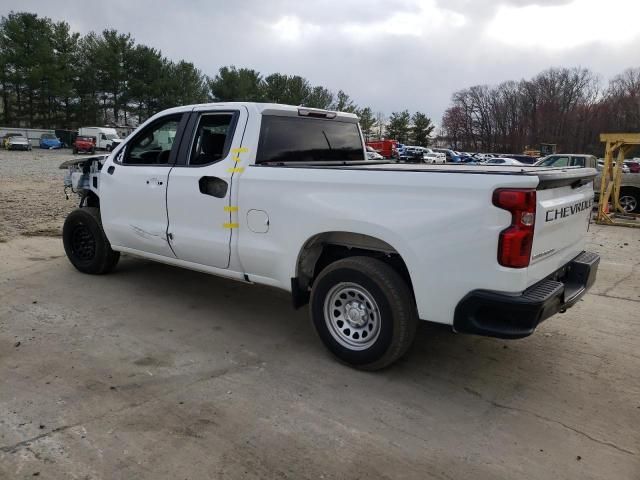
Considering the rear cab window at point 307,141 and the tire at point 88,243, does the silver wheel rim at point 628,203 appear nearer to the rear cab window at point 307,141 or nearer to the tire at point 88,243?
the rear cab window at point 307,141

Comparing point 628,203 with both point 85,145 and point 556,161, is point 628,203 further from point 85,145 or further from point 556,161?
point 85,145

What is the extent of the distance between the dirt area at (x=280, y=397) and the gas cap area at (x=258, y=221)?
1.01 meters

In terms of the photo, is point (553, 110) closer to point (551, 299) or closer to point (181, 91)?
point (181, 91)

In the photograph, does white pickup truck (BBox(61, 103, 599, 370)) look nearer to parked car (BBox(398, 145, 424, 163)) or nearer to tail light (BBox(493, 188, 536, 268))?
tail light (BBox(493, 188, 536, 268))

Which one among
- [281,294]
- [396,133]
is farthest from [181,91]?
[281,294]

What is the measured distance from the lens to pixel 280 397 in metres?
3.47

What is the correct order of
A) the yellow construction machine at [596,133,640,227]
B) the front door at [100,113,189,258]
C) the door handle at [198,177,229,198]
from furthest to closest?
the yellow construction machine at [596,133,640,227]
the front door at [100,113,189,258]
the door handle at [198,177,229,198]

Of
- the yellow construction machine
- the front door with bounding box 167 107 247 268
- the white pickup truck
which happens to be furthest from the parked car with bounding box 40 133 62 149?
the front door with bounding box 167 107 247 268

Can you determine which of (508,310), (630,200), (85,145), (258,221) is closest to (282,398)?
(258,221)

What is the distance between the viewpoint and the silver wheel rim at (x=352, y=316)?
12.2 feet

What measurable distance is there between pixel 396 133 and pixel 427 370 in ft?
328

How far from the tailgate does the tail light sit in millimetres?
81

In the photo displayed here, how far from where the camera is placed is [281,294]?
5.80m

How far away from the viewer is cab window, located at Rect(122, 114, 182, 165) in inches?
200
